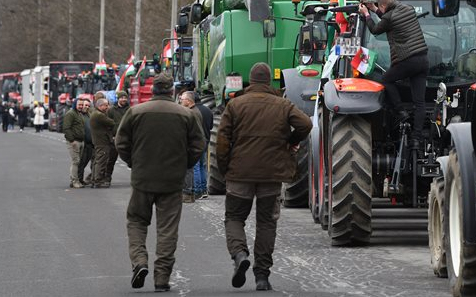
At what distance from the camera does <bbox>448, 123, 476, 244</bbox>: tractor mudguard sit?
10523mm

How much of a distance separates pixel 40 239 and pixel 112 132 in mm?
11173

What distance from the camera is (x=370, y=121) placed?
50.2 feet

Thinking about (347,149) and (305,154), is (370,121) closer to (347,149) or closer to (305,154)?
(347,149)

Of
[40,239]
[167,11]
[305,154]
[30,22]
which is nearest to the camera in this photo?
[40,239]

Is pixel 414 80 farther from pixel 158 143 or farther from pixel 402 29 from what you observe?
pixel 158 143

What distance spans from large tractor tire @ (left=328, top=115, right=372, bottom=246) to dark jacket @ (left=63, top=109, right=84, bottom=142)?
13.7 m

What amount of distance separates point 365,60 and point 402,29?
0.61 m

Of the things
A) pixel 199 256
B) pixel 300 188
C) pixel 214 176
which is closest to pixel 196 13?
pixel 214 176

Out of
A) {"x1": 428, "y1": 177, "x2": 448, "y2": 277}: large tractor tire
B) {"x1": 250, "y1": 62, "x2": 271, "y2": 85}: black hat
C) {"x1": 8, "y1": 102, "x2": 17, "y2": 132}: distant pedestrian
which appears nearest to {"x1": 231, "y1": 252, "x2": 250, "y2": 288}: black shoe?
{"x1": 250, "y1": 62, "x2": 271, "y2": 85}: black hat

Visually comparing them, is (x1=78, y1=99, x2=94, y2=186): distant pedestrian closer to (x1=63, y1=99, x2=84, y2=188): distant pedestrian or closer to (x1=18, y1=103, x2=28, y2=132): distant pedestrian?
(x1=63, y1=99, x2=84, y2=188): distant pedestrian

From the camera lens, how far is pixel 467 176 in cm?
1070

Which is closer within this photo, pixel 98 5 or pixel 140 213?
pixel 140 213

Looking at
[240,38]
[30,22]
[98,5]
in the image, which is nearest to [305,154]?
[240,38]

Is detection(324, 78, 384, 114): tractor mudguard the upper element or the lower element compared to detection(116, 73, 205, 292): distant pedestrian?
upper
